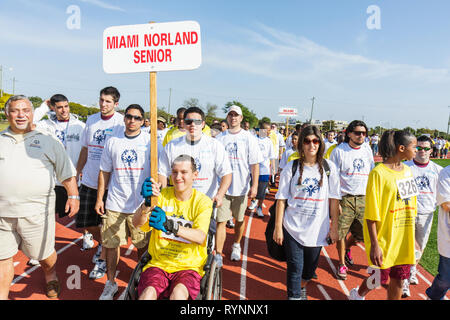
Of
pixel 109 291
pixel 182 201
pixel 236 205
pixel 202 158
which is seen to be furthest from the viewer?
pixel 236 205

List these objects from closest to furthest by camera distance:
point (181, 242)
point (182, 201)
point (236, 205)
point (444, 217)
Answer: point (181, 242)
point (182, 201)
point (444, 217)
point (236, 205)

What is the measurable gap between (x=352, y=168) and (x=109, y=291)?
3491mm

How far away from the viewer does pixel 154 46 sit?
2.42 m

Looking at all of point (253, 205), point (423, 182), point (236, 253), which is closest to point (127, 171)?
point (236, 253)

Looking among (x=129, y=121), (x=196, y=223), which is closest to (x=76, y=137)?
(x=129, y=121)

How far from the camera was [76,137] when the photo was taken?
4.50 m

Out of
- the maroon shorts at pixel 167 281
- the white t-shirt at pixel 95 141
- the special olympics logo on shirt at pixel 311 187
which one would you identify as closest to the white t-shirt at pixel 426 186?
the special olympics logo on shirt at pixel 311 187

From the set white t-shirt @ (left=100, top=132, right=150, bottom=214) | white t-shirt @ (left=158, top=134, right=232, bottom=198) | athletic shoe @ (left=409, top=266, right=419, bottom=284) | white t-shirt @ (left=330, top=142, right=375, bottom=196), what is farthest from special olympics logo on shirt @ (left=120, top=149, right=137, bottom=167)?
athletic shoe @ (left=409, top=266, right=419, bottom=284)

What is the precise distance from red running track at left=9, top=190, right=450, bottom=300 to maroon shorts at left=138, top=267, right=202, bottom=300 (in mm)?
1252

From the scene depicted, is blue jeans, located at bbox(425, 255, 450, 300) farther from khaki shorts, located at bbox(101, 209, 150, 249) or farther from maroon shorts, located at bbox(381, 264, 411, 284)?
khaki shorts, located at bbox(101, 209, 150, 249)

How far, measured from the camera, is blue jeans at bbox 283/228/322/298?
2.88 m

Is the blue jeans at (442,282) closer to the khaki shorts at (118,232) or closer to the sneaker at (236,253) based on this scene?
the sneaker at (236,253)

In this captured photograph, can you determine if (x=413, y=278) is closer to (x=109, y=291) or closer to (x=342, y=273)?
(x=342, y=273)
